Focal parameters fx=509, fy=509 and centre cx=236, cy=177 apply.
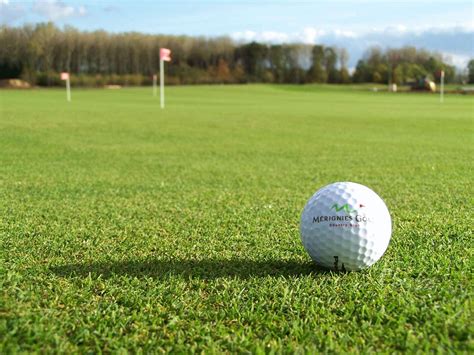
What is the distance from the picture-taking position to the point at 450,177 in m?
7.04

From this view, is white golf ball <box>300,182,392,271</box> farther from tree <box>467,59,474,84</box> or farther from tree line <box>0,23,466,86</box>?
tree <box>467,59,474,84</box>

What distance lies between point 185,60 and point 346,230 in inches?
3977

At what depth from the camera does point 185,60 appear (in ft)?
330

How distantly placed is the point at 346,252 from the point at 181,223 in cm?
190

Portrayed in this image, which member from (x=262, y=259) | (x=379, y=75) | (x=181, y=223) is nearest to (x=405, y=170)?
(x=181, y=223)

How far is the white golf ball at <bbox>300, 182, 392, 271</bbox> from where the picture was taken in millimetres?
2965

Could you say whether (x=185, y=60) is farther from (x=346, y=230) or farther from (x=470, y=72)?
(x=346, y=230)

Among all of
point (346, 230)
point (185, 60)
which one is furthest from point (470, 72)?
point (346, 230)

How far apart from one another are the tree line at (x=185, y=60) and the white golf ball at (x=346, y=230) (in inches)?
3167

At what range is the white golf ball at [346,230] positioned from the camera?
9.73ft

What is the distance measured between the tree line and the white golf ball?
80.4 metres

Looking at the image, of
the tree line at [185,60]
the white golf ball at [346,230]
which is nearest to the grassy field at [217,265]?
the white golf ball at [346,230]

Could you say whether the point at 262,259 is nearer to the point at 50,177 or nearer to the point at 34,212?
the point at 34,212

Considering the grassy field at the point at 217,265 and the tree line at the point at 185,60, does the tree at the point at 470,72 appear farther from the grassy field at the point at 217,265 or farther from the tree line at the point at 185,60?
the grassy field at the point at 217,265
